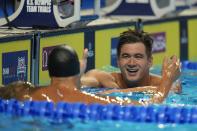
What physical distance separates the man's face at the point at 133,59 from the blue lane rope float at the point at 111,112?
3.99 ft

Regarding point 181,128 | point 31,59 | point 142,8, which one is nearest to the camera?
point 181,128

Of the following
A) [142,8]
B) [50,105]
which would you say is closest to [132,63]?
[50,105]

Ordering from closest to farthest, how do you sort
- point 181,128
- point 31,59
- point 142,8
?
1. point 181,128
2. point 31,59
3. point 142,8

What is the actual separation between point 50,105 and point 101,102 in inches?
13.7

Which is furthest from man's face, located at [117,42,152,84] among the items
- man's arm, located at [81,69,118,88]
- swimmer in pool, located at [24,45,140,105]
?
swimmer in pool, located at [24,45,140,105]

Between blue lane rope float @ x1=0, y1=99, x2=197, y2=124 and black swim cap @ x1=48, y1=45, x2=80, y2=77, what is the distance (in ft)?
0.67

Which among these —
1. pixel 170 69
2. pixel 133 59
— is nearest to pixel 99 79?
pixel 133 59

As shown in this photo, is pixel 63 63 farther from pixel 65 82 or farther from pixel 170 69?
pixel 170 69

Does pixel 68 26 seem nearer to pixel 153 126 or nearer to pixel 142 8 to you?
pixel 142 8

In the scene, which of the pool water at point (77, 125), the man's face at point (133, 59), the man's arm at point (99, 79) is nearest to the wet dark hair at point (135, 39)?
the man's face at point (133, 59)

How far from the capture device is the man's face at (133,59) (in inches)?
234

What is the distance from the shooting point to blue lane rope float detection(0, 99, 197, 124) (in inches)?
184

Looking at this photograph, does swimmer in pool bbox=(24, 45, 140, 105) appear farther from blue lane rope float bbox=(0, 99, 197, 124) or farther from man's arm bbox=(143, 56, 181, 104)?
man's arm bbox=(143, 56, 181, 104)

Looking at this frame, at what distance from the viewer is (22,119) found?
186 inches
